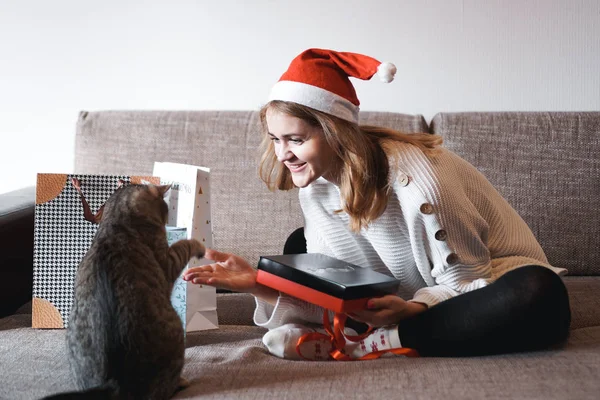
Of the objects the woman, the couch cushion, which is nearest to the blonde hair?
the woman

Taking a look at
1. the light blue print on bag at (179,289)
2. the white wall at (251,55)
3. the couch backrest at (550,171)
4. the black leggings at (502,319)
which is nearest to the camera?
the black leggings at (502,319)

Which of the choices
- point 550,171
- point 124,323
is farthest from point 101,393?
point 550,171

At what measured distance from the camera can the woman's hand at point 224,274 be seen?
1354mm

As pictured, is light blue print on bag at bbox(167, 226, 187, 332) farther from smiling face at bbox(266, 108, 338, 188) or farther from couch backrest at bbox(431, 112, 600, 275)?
couch backrest at bbox(431, 112, 600, 275)

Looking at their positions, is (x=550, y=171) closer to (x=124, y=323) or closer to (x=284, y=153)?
(x=284, y=153)

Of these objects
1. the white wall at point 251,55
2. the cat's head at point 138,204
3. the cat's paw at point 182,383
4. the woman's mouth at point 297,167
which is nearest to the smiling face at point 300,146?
the woman's mouth at point 297,167

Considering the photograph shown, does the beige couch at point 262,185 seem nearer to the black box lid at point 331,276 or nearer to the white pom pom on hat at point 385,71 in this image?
the black box lid at point 331,276

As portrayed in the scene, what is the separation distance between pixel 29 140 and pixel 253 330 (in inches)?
53.6

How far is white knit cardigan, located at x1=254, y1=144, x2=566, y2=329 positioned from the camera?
53.8 inches

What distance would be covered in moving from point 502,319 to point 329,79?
0.62 meters

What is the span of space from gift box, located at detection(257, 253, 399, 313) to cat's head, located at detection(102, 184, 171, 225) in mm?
253

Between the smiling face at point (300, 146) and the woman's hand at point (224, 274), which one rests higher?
the smiling face at point (300, 146)

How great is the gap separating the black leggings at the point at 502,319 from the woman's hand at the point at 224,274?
395 millimetres

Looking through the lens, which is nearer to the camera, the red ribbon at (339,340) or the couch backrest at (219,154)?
the red ribbon at (339,340)
